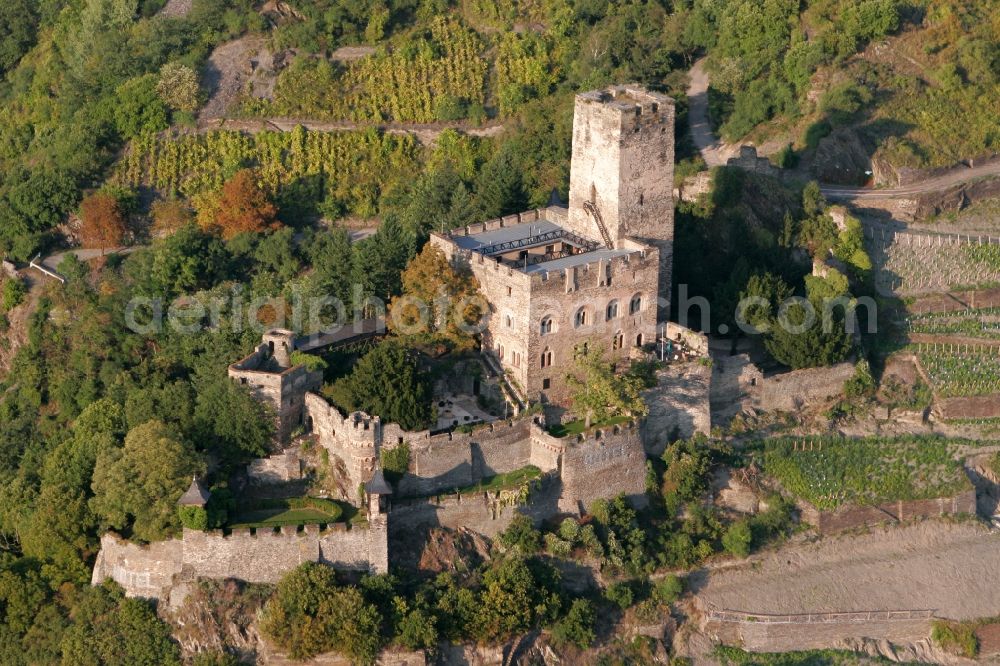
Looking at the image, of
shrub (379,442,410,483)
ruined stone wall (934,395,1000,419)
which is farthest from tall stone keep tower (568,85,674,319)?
ruined stone wall (934,395,1000,419)

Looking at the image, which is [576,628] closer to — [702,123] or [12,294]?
[12,294]

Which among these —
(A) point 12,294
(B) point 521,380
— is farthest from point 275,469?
(A) point 12,294

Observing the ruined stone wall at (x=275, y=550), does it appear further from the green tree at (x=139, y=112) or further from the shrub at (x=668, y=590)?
the green tree at (x=139, y=112)

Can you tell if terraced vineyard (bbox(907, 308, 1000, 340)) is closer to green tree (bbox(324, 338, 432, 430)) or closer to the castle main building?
the castle main building

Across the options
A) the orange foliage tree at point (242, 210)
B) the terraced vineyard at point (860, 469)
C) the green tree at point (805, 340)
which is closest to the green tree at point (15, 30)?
the orange foliage tree at point (242, 210)

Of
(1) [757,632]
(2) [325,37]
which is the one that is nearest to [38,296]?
(2) [325,37]

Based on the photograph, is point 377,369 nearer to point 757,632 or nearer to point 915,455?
point 757,632
